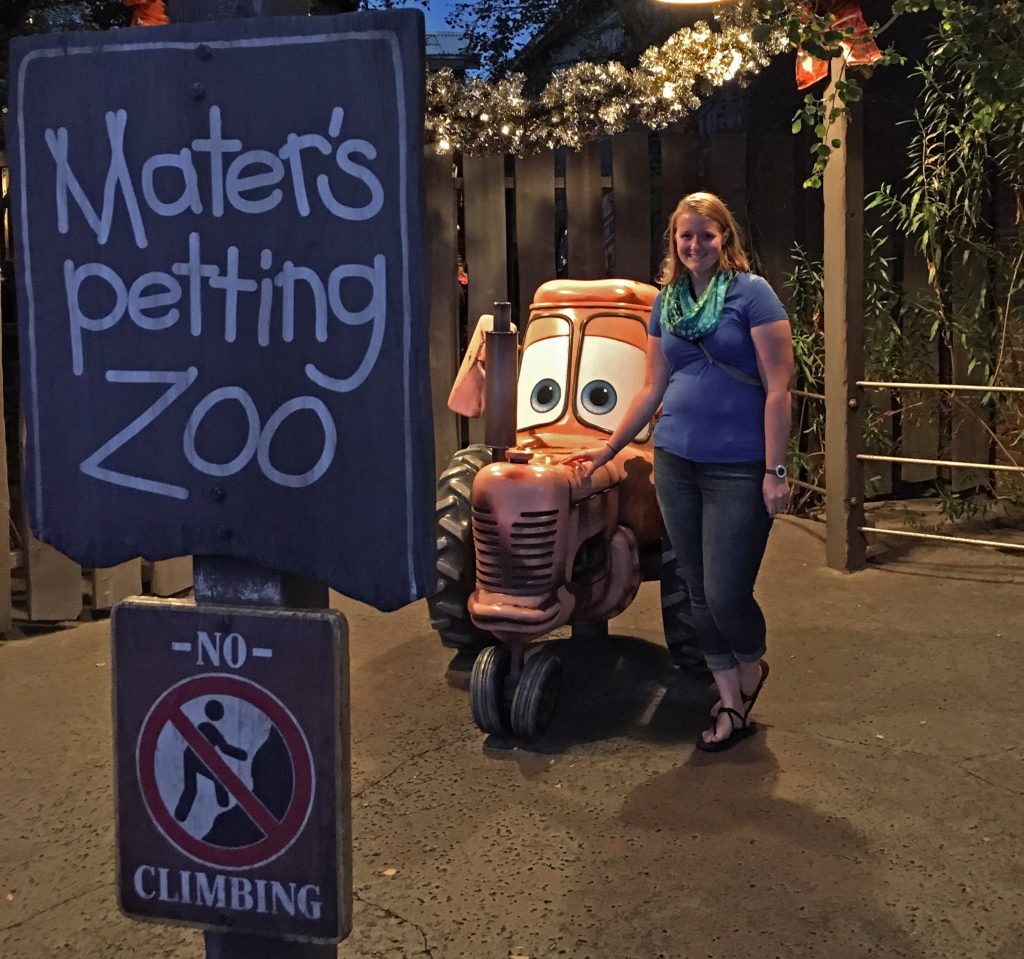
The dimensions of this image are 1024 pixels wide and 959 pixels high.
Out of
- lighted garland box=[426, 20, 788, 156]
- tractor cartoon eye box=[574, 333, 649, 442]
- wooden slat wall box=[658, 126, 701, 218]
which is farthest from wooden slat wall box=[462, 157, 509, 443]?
tractor cartoon eye box=[574, 333, 649, 442]

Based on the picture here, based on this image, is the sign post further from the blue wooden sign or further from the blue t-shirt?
the blue t-shirt

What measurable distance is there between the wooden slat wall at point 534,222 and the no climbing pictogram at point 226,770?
5.10m

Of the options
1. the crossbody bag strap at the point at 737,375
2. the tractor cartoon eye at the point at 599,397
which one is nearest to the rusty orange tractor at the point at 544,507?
the tractor cartoon eye at the point at 599,397

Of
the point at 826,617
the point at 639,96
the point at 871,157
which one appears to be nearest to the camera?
the point at 826,617

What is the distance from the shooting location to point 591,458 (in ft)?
13.3

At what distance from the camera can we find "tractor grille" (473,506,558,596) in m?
3.84

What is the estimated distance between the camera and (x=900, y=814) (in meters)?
3.32

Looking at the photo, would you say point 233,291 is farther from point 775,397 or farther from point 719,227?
point 719,227

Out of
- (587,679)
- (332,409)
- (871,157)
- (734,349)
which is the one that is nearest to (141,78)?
(332,409)

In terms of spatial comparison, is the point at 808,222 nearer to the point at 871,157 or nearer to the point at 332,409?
the point at 871,157

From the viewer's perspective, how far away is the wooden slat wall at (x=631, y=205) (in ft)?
21.4

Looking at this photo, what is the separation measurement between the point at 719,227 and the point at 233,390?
2336 mm

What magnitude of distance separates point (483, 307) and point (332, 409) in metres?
5.09

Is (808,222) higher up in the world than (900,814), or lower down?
higher up
